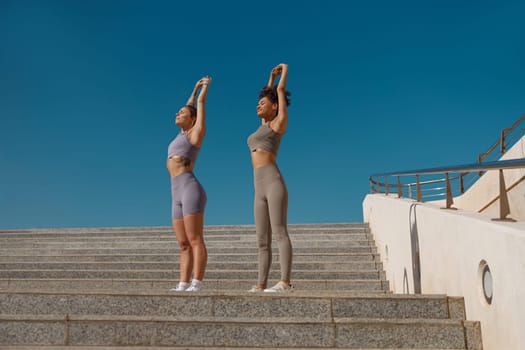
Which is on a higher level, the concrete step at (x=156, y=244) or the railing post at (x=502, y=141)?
the railing post at (x=502, y=141)

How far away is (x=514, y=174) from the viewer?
8195 mm

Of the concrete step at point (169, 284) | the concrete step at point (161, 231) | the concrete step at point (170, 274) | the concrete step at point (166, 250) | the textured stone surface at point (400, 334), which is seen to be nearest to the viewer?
the textured stone surface at point (400, 334)

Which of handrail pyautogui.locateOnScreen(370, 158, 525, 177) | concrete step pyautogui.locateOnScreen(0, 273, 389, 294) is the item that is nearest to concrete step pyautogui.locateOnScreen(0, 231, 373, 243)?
concrete step pyautogui.locateOnScreen(0, 273, 389, 294)

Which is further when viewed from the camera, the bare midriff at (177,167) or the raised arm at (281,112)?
the bare midriff at (177,167)

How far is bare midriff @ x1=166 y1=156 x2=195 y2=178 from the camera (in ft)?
16.3

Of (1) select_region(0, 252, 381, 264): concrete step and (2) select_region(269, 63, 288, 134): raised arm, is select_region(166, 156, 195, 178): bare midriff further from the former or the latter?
(1) select_region(0, 252, 381, 264): concrete step

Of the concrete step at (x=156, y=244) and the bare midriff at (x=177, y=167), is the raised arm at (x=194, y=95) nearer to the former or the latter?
the bare midriff at (x=177, y=167)

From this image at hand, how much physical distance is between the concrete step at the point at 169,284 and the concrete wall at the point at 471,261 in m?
0.85

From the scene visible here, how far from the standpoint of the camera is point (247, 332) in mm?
3703

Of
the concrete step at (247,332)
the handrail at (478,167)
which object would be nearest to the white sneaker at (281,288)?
the concrete step at (247,332)

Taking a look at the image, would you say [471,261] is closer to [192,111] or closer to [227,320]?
[227,320]

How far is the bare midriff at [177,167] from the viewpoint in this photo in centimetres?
497

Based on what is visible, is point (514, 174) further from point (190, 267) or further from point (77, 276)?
point (77, 276)

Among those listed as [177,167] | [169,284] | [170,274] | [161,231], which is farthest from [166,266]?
[177,167]
